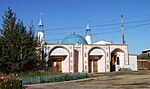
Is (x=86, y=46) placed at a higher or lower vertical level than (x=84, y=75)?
higher

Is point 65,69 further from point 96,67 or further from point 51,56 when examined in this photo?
point 96,67

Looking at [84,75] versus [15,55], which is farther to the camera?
[84,75]

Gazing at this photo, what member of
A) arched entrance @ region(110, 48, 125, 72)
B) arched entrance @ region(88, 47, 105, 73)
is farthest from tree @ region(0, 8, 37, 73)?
arched entrance @ region(110, 48, 125, 72)

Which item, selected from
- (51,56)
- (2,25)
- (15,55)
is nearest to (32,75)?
(15,55)

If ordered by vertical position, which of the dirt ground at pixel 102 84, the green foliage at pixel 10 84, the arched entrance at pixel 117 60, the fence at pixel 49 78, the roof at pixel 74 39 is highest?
the roof at pixel 74 39

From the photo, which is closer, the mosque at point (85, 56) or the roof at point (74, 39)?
the mosque at point (85, 56)

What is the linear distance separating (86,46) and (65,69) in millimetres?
5012

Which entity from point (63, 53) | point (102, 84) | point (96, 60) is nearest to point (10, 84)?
point (102, 84)

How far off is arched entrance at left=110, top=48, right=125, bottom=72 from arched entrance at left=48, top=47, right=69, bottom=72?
8.67m

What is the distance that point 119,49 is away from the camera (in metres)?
49.0

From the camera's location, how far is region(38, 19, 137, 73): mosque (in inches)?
1756

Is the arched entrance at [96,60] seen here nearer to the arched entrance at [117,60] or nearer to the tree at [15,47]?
the arched entrance at [117,60]

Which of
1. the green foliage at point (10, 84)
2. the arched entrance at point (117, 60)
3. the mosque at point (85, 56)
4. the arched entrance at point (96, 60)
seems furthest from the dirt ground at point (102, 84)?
the arched entrance at point (117, 60)

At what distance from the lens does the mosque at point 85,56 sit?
4459 cm
